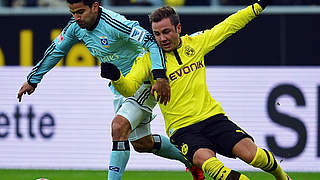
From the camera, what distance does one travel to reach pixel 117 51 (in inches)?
281

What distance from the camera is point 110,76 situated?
582cm

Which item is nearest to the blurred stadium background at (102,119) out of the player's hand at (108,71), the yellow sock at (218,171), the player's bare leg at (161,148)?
the player's bare leg at (161,148)

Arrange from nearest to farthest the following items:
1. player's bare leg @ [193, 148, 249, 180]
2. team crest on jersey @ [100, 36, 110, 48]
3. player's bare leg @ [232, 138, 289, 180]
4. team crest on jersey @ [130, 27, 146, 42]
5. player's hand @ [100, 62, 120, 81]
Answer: player's hand @ [100, 62, 120, 81] < player's bare leg @ [193, 148, 249, 180] < player's bare leg @ [232, 138, 289, 180] < team crest on jersey @ [130, 27, 146, 42] < team crest on jersey @ [100, 36, 110, 48]

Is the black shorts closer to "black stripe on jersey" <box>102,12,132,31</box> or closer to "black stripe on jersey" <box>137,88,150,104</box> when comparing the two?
"black stripe on jersey" <box>137,88,150,104</box>

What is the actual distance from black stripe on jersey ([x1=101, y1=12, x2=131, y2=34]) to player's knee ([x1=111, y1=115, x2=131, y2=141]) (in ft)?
2.73

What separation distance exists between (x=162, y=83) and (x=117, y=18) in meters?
1.10

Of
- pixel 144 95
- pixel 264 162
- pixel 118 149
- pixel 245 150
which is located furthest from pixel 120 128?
pixel 264 162

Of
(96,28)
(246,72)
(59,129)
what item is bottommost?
(59,129)

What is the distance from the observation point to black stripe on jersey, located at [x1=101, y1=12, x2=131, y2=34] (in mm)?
6879

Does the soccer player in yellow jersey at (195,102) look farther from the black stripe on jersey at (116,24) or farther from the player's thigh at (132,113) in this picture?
the player's thigh at (132,113)

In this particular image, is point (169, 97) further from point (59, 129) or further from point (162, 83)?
point (59, 129)

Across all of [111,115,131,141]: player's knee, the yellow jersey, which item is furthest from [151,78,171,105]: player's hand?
[111,115,131,141]: player's knee

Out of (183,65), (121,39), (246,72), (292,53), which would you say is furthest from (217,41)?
(292,53)

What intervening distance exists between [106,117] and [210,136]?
4.29 metres
